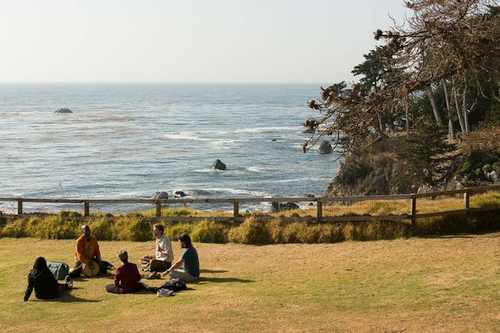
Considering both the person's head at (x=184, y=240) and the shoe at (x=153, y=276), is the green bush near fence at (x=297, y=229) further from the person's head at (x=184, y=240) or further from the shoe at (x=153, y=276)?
the person's head at (x=184, y=240)

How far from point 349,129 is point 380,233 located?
3.92 meters

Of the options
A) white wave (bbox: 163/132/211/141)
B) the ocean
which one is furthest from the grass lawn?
white wave (bbox: 163/132/211/141)

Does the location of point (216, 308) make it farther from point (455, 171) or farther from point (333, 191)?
point (333, 191)

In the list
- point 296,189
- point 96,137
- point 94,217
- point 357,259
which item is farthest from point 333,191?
point 96,137

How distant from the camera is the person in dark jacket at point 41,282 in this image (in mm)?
13786

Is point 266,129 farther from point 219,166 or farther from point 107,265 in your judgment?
point 107,265

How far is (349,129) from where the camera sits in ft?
58.7

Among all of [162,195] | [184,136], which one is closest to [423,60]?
[162,195]

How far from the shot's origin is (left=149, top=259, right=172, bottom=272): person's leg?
16.0 metres

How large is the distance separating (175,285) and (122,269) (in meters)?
1.18

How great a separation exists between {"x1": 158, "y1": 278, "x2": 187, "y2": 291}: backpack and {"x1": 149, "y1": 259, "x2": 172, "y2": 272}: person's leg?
4.91 ft

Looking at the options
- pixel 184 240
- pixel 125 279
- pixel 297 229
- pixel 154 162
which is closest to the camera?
pixel 125 279

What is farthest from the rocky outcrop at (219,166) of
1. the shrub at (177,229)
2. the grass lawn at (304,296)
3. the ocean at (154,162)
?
the grass lawn at (304,296)

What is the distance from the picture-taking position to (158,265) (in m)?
16.1
